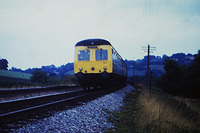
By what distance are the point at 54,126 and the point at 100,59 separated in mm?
8034

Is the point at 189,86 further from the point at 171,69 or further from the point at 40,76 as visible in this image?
the point at 40,76

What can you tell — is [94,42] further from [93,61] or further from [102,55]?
[93,61]

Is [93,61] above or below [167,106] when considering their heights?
above

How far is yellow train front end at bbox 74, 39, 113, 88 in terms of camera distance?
11469 mm

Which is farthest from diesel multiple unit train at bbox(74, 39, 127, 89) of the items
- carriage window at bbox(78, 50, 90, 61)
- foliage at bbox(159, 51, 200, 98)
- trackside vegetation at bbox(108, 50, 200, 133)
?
foliage at bbox(159, 51, 200, 98)

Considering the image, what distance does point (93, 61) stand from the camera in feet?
38.1

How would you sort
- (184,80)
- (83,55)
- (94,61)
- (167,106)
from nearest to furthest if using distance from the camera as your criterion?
(167,106) < (94,61) < (83,55) < (184,80)

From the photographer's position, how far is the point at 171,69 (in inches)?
2223

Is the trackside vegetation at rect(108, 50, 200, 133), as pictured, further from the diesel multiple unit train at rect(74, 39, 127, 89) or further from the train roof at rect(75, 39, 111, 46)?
the train roof at rect(75, 39, 111, 46)

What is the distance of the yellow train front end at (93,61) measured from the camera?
1147cm

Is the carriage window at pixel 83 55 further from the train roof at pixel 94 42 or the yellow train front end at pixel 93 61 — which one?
the train roof at pixel 94 42

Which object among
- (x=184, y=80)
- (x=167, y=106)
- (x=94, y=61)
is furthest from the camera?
(x=184, y=80)

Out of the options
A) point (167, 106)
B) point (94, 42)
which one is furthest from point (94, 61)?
point (167, 106)

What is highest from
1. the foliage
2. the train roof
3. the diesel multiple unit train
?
the train roof
